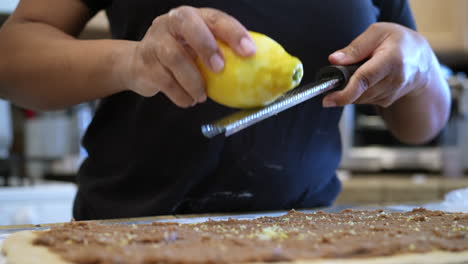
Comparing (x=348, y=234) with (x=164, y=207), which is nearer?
(x=348, y=234)

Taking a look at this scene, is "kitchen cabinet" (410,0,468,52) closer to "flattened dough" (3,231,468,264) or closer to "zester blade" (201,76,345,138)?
"zester blade" (201,76,345,138)

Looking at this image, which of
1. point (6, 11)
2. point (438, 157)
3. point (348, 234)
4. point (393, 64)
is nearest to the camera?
point (348, 234)

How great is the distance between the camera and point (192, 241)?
62cm

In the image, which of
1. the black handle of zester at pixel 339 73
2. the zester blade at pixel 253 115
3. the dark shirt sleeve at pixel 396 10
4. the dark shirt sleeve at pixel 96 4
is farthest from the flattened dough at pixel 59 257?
the dark shirt sleeve at pixel 396 10

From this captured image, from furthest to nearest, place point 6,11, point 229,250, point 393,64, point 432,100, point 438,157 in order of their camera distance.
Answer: point 438,157 < point 6,11 < point 432,100 < point 393,64 < point 229,250

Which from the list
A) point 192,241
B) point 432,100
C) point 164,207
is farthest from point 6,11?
point 432,100

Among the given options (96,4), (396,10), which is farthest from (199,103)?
(396,10)

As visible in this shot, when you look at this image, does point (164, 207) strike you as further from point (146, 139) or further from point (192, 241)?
point (192, 241)

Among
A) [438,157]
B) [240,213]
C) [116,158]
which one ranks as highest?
[116,158]

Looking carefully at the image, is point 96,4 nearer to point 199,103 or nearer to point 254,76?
point 199,103

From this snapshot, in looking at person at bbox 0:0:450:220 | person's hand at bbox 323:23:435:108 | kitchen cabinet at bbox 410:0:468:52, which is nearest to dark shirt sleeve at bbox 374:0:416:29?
person at bbox 0:0:450:220

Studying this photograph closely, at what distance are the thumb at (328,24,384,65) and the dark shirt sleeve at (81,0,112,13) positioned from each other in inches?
17.1

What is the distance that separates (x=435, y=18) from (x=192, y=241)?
2.58 metres

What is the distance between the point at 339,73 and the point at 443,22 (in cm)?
230
